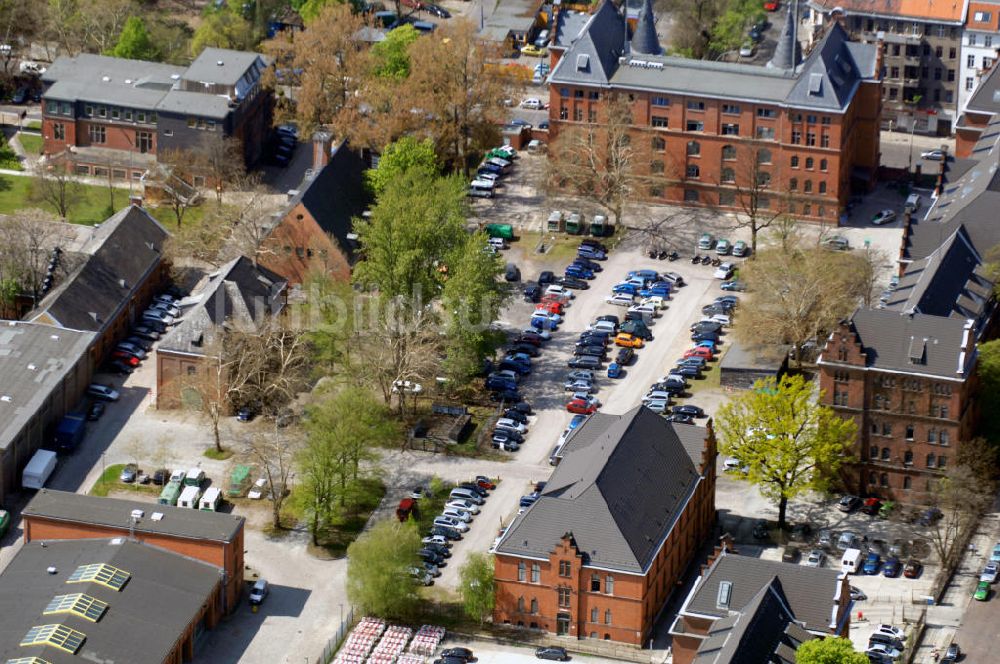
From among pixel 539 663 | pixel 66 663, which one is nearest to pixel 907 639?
pixel 539 663

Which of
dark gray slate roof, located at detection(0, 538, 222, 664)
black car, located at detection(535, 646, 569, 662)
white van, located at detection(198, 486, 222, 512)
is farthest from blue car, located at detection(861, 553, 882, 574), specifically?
white van, located at detection(198, 486, 222, 512)

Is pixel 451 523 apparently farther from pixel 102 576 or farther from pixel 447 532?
pixel 102 576

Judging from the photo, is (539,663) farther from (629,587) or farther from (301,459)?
(301,459)

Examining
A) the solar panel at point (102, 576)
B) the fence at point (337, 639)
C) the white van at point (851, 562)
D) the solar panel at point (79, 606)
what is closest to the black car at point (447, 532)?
the fence at point (337, 639)


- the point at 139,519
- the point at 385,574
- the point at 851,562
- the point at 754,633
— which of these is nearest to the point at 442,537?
the point at 385,574

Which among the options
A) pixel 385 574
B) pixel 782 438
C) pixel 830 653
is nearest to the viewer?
pixel 830 653

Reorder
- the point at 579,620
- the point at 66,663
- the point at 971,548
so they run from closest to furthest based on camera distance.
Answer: the point at 66,663, the point at 579,620, the point at 971,548
